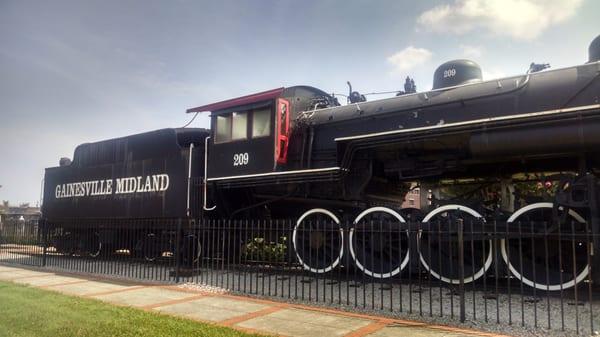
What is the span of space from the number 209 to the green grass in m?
4.43

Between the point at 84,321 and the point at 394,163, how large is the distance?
5.92 m

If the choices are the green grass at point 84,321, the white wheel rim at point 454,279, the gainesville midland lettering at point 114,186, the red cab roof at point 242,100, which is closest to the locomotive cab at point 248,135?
the red cab roof at point 242,100

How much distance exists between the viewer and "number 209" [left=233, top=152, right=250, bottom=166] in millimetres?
10414

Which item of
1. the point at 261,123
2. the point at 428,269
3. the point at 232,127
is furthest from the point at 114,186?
the point at 428,269

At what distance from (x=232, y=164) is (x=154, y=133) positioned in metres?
3.30

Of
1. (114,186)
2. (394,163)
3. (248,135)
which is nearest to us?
(394,163)

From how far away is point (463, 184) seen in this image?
9664mm

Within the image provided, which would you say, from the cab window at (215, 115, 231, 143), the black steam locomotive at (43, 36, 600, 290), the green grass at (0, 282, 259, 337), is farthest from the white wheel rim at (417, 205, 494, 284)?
the cab window at (215, 115, 231, 143)

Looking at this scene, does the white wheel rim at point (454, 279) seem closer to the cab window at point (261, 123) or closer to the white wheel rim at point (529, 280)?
the white wheel rim at point (529, 280)

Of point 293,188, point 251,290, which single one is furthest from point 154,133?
point 251,290

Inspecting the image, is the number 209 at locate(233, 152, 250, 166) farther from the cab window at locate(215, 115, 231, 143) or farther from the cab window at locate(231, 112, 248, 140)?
the cab window at locate(215, 115, 231, 143)

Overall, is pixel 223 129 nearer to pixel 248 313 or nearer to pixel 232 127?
pixel 232 127

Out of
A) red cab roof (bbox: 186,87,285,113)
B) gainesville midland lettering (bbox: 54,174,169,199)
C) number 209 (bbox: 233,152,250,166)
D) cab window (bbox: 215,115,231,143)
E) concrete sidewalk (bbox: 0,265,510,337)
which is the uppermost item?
red cab roof (bbox: 186,87,285,113)

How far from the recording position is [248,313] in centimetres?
639
